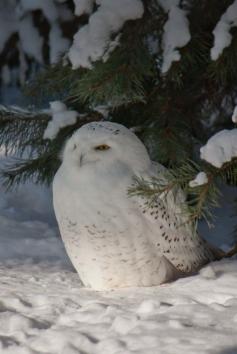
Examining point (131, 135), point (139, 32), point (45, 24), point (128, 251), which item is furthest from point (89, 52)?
point (45, 24)

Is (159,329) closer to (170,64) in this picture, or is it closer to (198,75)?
(170,64)

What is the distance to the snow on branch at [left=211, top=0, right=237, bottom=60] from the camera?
3.03 m

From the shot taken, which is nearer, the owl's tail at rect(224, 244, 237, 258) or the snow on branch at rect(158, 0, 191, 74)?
the snow on branch at rect(158, 0, 191, 74)

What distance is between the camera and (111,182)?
296 cm

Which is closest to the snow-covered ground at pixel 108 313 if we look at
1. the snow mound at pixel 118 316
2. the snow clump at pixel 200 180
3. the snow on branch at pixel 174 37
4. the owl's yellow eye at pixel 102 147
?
the snow mound at pixel 118 316

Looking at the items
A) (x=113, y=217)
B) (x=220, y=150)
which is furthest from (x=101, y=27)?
(x=220, y=150)

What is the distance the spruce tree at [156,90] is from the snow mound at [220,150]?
Answer: 5cm

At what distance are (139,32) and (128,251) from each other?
996 millimetres

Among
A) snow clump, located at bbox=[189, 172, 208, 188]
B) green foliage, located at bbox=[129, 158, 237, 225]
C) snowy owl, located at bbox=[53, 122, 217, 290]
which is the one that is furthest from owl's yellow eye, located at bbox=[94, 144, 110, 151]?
snow clump, located at bbox=[189, 172, 208, 188]

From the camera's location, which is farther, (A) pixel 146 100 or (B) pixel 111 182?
(A) pixel 146 100

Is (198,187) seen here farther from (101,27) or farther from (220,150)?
(101,27)

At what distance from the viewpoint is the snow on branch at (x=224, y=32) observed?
9.94 ft

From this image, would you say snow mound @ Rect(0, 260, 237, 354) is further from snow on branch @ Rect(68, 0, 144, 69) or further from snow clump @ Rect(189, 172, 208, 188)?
snow on branch @ Rect(68, 0, 144, 69)

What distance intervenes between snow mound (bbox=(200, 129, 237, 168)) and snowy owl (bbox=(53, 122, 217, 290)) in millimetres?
486
